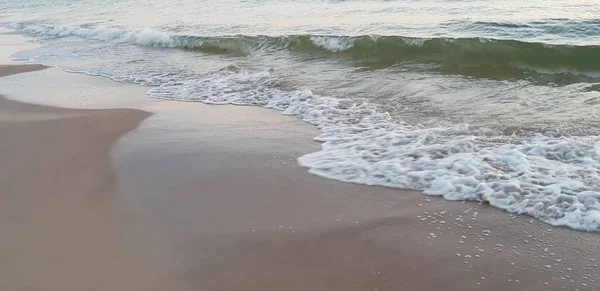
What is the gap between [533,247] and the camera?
10.2 ft

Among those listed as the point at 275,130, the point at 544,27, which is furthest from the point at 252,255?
the point at 544,27

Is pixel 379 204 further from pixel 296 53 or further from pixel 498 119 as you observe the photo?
pixel 296 53

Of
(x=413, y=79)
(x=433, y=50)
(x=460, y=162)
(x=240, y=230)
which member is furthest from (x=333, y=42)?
(x=240, y=230)

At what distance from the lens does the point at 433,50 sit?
31.8 feet

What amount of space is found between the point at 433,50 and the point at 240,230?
720cm

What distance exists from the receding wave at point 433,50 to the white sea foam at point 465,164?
3.67 metres

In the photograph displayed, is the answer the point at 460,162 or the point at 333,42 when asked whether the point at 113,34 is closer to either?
the point at 333,42

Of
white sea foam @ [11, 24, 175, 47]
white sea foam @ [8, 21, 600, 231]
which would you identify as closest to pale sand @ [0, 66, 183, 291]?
white sea foam @ [8, 21, 600, 231]

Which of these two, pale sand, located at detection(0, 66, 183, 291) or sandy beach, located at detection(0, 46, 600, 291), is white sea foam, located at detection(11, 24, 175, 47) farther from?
sandy beach, located at detection(0, 46, 600, 291)

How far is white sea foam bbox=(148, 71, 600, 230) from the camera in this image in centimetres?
357

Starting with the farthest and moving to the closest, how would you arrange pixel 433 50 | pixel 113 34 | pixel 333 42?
pixel 113 34, pixel 333 42, pixel 433 50

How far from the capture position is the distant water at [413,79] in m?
4.11

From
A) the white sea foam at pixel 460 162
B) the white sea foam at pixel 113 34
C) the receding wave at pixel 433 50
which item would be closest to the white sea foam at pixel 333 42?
Answer: the receding wave at pixel 433 50

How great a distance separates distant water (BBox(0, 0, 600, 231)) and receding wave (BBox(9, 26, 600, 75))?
3 cm
